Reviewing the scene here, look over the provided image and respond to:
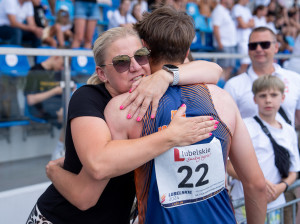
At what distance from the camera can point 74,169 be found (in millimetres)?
1589

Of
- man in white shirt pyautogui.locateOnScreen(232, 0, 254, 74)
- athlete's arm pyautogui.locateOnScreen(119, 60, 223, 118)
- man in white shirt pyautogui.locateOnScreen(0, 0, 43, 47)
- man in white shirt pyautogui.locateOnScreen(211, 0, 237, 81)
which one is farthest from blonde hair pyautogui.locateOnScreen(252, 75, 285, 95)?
man in white shirt pyautogui.locateOnScreen(232, 0, 254, 74)

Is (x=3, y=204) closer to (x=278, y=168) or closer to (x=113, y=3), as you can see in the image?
(x=278, y=168)

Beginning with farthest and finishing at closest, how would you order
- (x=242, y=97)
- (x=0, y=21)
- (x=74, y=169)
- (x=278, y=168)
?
(x=0, y=21) → (x=242, y=97) → (x=278, y=168) → (x=74, y=169)

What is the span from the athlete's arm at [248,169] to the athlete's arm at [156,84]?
0.23 m

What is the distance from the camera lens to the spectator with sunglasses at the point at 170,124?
1.41 m

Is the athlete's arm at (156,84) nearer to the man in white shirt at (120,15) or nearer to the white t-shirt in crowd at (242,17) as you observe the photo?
the man in white shirt at (120,15)

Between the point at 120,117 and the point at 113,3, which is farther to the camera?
the point at 113,3

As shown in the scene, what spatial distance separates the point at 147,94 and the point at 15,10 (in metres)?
4.97

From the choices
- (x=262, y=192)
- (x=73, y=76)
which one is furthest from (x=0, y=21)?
(x=262, y=192)

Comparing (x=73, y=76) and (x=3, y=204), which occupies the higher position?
(x=73, y=76)

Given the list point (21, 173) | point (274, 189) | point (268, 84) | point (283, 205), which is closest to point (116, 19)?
point (21, 173)

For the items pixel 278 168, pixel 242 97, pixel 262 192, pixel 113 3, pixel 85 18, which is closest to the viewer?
pixel 262 192

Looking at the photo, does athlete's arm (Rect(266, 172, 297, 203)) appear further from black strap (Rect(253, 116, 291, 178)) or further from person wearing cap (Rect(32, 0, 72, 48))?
person wearing cap (Rect(32, 0, 72, 48))

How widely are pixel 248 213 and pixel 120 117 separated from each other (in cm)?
98
